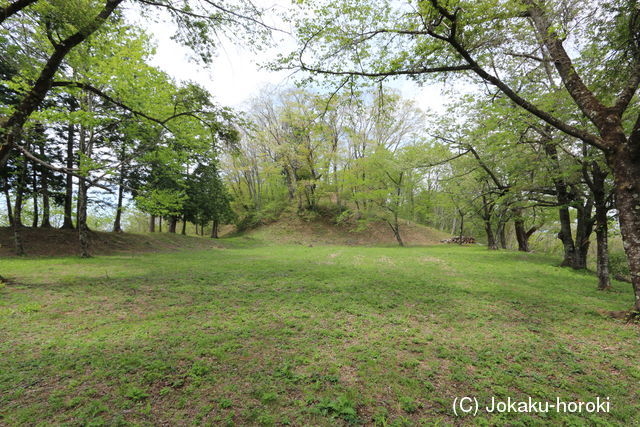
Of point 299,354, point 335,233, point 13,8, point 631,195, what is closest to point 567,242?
point 631,195

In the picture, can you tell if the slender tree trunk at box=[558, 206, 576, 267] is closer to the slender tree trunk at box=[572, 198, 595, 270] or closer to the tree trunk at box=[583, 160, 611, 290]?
the slender tree trunk at box=[572, 198, 595, 270]

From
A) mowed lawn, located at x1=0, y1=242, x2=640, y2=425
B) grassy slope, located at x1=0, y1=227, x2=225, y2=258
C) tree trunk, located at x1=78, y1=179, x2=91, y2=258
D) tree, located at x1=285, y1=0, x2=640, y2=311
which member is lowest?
mowed lawn, located at x1=0, y1=242, x2=640, y2=425

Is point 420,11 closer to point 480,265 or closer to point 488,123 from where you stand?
point 488,123

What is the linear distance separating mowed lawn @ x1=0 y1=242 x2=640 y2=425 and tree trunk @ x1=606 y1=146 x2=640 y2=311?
1214mm

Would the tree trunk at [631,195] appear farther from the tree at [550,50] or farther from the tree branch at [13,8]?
the tree branch at [13,8]

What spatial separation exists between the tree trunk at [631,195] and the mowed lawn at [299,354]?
1214 millimetres

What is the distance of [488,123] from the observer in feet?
A: 26.6

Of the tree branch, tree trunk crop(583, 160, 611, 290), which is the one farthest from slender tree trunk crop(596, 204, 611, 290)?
the tree branch

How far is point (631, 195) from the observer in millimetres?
4273

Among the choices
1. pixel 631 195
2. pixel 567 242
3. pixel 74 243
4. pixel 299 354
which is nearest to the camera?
pixel 299 354

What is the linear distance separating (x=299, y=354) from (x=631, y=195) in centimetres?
644

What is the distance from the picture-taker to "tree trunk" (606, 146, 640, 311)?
4.23 m

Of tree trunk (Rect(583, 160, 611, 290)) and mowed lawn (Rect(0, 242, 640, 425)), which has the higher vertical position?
tree trunk (Rect(583, 160, 611, 290))

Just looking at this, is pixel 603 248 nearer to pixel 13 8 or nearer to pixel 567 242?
pixel 567 242
